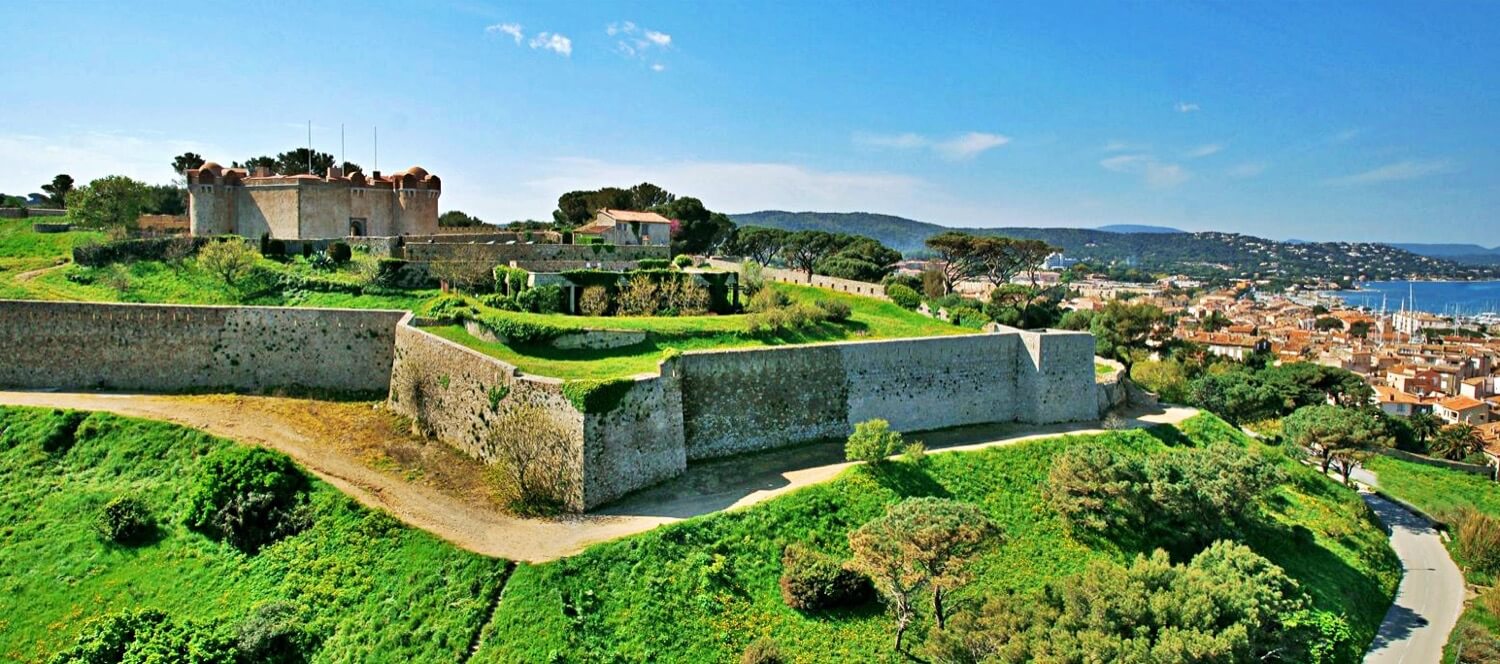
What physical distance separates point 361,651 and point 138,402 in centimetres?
1489

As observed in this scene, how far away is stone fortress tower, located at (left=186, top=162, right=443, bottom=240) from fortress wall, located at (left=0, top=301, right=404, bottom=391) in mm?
13571

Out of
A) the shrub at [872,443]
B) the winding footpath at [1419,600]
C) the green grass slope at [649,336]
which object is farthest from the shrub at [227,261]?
the winding footpath at [1419,600]

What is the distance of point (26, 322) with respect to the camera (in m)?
26.1

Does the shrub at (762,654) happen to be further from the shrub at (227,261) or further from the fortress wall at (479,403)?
the shrub at (227,261)

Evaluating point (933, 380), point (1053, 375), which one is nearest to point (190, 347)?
point (933, 380)

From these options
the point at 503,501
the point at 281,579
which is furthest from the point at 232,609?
the point at 503,501

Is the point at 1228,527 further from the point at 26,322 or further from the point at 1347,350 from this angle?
the point at 1347,350

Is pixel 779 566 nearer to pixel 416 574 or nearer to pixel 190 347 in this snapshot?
pixel 416 574

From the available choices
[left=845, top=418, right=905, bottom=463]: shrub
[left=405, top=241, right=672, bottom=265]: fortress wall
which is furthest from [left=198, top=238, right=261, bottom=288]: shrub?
[left=845, top=418, right=905, bottom=463]: shrub

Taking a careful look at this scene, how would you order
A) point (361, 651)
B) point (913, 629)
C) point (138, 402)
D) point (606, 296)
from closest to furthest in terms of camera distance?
point (361, 651) → point (913, 629) → point (138, 402) → point (606, 296)

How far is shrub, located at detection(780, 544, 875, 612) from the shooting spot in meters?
18.0

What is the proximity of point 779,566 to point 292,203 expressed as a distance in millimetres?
32336

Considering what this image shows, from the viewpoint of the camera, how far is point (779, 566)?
18812 mm

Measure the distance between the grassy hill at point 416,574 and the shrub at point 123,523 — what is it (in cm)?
24
